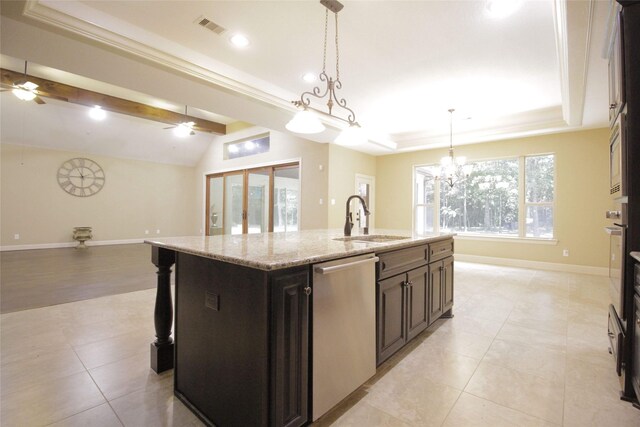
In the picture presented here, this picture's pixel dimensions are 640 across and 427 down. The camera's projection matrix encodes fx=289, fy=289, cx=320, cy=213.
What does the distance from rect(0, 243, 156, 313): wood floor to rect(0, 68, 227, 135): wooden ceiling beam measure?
303 cm

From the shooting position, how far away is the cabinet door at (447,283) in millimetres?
2775

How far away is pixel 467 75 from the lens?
370 centimetres

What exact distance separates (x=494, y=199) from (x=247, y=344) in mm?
6286

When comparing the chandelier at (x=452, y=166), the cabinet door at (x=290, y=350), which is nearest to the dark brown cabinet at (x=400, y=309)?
the cabinet door at (x=290, y=350)

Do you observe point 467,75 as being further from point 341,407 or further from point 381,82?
point 341,407

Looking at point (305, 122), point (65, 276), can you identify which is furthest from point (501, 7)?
point (65, 276)

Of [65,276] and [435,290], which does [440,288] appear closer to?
[435,290]

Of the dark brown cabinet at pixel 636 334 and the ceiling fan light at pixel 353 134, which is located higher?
the ceiling fan light at pixel 353 134

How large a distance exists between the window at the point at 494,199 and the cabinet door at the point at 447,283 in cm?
239

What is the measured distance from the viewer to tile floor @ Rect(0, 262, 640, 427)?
60.1 inches

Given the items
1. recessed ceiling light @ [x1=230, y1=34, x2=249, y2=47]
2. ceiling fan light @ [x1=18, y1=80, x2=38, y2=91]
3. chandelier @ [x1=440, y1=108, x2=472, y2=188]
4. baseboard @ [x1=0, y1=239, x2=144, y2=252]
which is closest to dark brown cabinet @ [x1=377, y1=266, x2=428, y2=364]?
recessed ceiling light @ [x1=230, y1=34, x2=249, y2=47]

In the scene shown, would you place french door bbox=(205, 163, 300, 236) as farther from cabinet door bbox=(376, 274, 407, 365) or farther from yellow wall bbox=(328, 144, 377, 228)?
cabinet door bbox=(376, 274, 407, 365)

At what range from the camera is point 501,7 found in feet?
8.03

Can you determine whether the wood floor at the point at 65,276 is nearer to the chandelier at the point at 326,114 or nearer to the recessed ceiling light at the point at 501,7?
the chandelier at the point at 326,114
